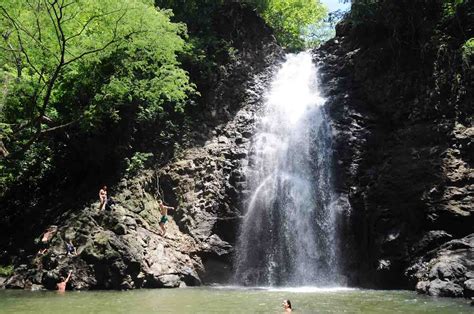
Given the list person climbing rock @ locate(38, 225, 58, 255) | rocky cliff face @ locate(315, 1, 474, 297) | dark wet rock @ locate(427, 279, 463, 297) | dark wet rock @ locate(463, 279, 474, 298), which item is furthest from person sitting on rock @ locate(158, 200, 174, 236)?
dark wet rock @ locate(463, 279, 474, 298)

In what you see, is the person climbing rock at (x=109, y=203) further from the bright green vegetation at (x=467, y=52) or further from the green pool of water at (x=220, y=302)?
the bright green vegetation at (x=467, y=52)

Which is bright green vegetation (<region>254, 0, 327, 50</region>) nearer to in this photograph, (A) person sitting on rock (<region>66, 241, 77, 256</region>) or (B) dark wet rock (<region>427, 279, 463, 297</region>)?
(A) person sitting on rock (<region>66, 241, 77, 256</region>)

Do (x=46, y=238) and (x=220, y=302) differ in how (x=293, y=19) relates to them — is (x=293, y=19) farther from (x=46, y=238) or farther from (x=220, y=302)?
(x=220, y=302)

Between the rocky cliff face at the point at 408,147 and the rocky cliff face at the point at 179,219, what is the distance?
4.45m

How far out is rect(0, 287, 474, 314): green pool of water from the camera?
1052 cm

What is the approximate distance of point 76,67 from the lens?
18.1m

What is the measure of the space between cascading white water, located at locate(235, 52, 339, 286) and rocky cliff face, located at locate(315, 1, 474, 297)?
757 millimetres

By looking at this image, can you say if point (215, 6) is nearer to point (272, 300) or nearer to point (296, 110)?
point (296, 110)

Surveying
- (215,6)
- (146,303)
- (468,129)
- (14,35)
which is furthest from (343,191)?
(215,6)

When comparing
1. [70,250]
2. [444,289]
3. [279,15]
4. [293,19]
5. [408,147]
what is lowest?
[444,289]

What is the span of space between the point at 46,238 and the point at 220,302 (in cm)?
825

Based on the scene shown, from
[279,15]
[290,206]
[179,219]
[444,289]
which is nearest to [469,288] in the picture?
[444,289]

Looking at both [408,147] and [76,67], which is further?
[76,67]

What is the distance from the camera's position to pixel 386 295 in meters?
13.6
